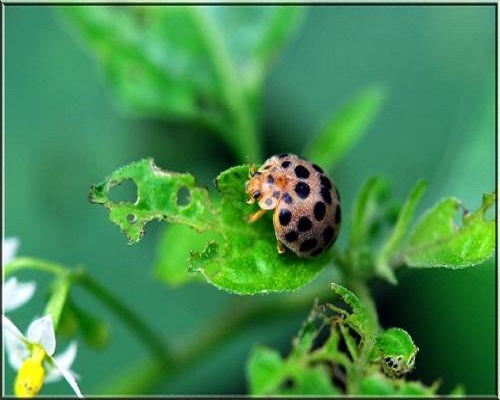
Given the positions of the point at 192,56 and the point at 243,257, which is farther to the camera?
the point at 192,56


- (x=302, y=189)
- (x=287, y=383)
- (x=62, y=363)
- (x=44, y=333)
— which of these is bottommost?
(x=287, y=383)

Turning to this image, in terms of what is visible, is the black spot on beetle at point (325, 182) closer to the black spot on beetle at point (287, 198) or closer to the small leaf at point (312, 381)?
the black spot on beetle at point (287, 198)

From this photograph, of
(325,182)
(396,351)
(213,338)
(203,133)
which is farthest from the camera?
(203,133)

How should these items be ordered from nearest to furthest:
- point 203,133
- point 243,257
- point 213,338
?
point 243,257, point 213,338, point 203,133

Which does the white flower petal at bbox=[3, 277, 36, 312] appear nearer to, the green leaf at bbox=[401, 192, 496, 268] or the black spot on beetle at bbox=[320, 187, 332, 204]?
the black spot on beetle at bbox=[320, 187, 332, 204]

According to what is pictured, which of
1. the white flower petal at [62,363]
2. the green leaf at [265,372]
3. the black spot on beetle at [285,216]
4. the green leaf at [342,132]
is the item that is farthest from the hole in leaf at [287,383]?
the green leaf at [342,132]

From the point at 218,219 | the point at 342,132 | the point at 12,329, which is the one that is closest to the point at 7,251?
the point at 12,329

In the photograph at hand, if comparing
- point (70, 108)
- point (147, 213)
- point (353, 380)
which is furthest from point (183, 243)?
point (70, 108)

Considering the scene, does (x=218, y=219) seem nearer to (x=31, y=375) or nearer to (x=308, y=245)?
(x=308, y=245)

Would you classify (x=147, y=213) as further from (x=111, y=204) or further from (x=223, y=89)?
(x=223, y=89)
